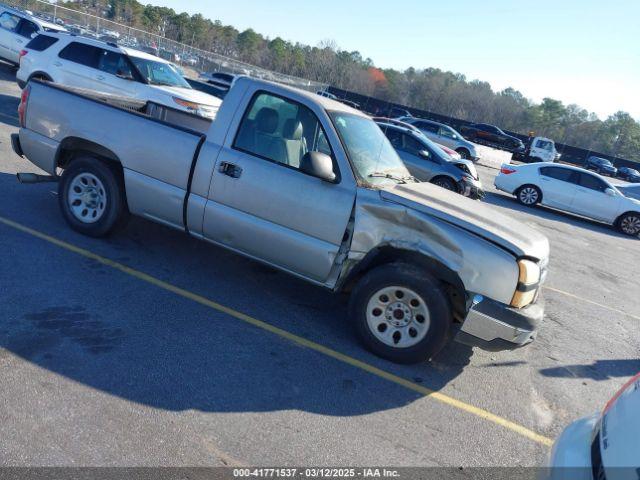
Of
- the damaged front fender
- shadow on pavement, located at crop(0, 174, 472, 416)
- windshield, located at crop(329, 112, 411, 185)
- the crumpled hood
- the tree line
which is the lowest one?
shadow on pavement, located at crop(0, 174, 472, 416)

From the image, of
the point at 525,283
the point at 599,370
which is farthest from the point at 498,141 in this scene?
the point at 525,283

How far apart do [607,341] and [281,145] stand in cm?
458

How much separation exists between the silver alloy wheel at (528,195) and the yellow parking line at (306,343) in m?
14.6

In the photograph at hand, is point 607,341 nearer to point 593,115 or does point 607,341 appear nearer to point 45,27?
point 45,27

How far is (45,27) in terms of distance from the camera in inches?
744

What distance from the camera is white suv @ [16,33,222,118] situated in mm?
11977

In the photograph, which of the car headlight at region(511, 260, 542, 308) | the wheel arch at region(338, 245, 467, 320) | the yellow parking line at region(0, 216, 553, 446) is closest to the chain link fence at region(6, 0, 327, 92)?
the yellow parking line at region(0, 216, 553, 446)

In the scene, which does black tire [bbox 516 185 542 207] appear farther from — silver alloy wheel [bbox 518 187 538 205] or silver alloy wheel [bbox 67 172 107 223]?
silver alloy wheel [bbox 67 172 107 223]

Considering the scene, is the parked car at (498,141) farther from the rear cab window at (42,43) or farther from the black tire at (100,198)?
the black tire at (100,198)

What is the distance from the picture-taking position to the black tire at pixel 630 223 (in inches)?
643

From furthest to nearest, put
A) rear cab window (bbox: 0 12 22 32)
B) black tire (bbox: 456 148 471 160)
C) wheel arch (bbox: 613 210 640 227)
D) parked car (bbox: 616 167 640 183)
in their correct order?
parked car (bbox: 616 167 640 183) → black tire (bbox: 456 148 471 160) → rear cab window (bbox: 0 12 22 32) → wheel arch (bbox: 613 210 640 227)

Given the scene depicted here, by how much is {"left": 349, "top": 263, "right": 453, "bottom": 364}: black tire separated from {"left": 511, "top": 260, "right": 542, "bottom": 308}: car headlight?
543 millimetres

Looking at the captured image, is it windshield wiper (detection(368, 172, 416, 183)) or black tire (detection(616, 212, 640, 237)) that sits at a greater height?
windshield wiper (detection(368, 172, 416, 183))

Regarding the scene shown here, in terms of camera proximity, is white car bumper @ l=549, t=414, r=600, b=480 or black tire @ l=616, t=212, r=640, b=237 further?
black tire @ l=616, t=212, r=640, b=237
